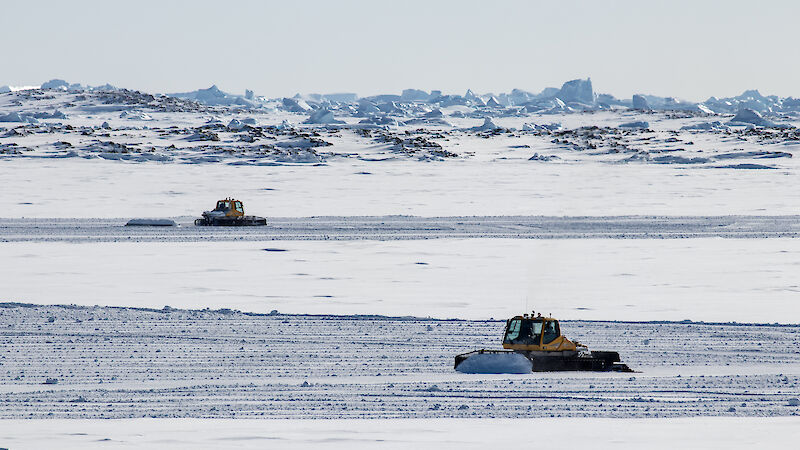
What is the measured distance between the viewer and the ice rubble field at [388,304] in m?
9.90

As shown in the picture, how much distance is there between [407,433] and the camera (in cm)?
927

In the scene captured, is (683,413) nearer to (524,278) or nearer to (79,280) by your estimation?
(524,278)

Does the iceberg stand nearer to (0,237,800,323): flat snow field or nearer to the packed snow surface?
(0,237,800,323): flat snow field

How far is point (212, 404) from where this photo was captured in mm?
10570

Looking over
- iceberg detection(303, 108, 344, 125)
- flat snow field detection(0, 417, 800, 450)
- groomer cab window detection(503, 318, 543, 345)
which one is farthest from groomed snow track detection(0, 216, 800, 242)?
iceberg detection(303, 108, 344, 125)

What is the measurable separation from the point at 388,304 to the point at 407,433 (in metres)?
8.24

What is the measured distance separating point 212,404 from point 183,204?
28424 millimetres

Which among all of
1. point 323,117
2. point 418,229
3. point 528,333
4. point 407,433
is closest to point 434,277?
point 528,333

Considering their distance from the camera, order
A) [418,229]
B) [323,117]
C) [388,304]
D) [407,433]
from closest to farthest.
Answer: [407,433] → [388,304] → [418,229] → [323,117]

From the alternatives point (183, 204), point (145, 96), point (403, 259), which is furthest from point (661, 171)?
point (145, 96)

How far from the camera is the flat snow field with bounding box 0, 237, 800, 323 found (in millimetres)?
17281

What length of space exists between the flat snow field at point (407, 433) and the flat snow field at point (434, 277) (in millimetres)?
6671

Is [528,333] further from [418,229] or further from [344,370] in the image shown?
[418,229]

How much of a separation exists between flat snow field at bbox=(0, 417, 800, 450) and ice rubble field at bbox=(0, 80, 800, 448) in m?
0.04
